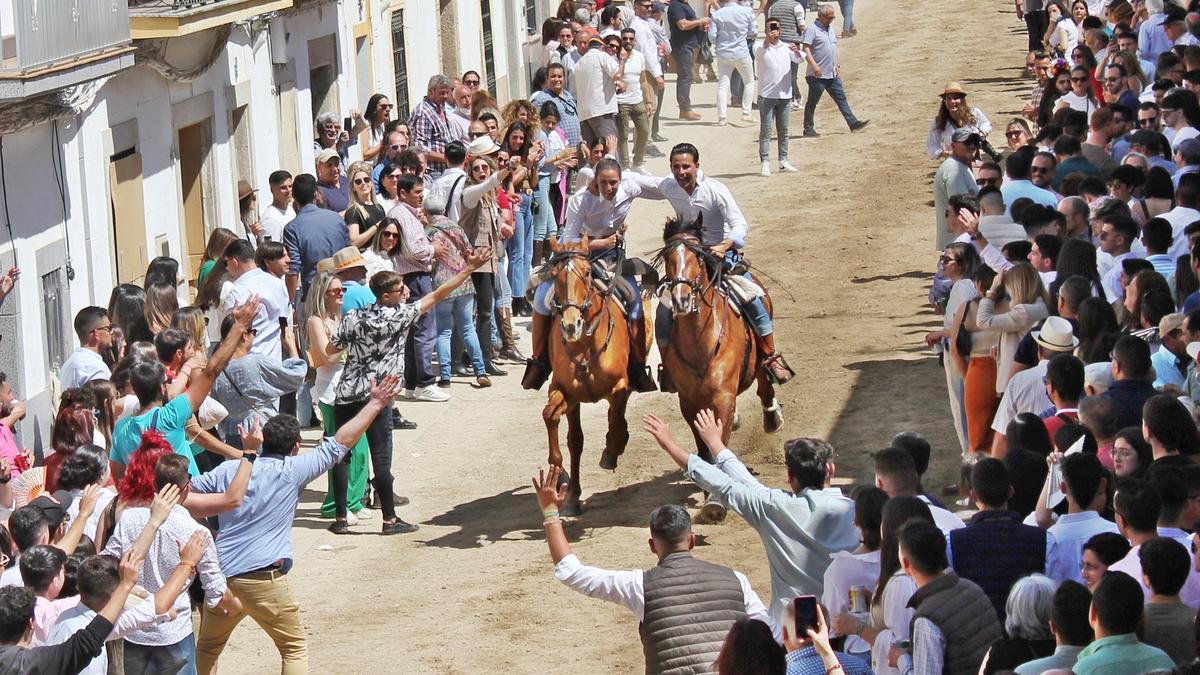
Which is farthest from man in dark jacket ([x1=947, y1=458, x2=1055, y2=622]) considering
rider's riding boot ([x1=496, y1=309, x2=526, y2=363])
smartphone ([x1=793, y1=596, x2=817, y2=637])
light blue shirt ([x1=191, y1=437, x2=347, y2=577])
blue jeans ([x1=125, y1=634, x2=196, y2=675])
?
rider's riding boot ([x1=496, y1=309, x2=526, y2=363])

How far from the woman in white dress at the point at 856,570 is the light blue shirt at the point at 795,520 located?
0.83 ft

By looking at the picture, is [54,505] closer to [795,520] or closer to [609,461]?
[795,520]

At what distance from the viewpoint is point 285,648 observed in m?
10.1

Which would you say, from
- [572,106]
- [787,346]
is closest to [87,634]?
[787,346]

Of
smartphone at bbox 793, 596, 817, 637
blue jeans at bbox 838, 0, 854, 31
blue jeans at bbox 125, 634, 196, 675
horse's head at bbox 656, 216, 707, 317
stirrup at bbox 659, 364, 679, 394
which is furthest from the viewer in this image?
blue jeans at bbox 838, 0, 854, 31

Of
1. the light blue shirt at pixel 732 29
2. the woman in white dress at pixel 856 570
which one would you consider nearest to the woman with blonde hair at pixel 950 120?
the light blue shirt at pixel 732 29

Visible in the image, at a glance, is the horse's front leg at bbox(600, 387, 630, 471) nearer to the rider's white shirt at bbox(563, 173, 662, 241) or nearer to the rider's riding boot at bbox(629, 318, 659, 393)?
the rider's riding boot at bbox(629, 318, 659, 393)

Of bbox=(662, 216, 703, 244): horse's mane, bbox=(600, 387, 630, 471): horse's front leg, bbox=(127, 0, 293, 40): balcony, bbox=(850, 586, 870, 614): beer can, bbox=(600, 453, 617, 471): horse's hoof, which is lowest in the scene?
bbox=(600, 453, 617, 471): horse's hoof

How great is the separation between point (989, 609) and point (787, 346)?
11.0 meters

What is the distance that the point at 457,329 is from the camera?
17250mm

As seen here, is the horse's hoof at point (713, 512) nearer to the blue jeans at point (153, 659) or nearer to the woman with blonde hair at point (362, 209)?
the woman with blonde hair at point (362, 209)

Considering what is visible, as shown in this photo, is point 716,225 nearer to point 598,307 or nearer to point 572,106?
point 598,307

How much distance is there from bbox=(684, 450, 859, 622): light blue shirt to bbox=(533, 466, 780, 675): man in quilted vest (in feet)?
1.72

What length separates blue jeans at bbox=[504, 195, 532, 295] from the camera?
18.3 meters
